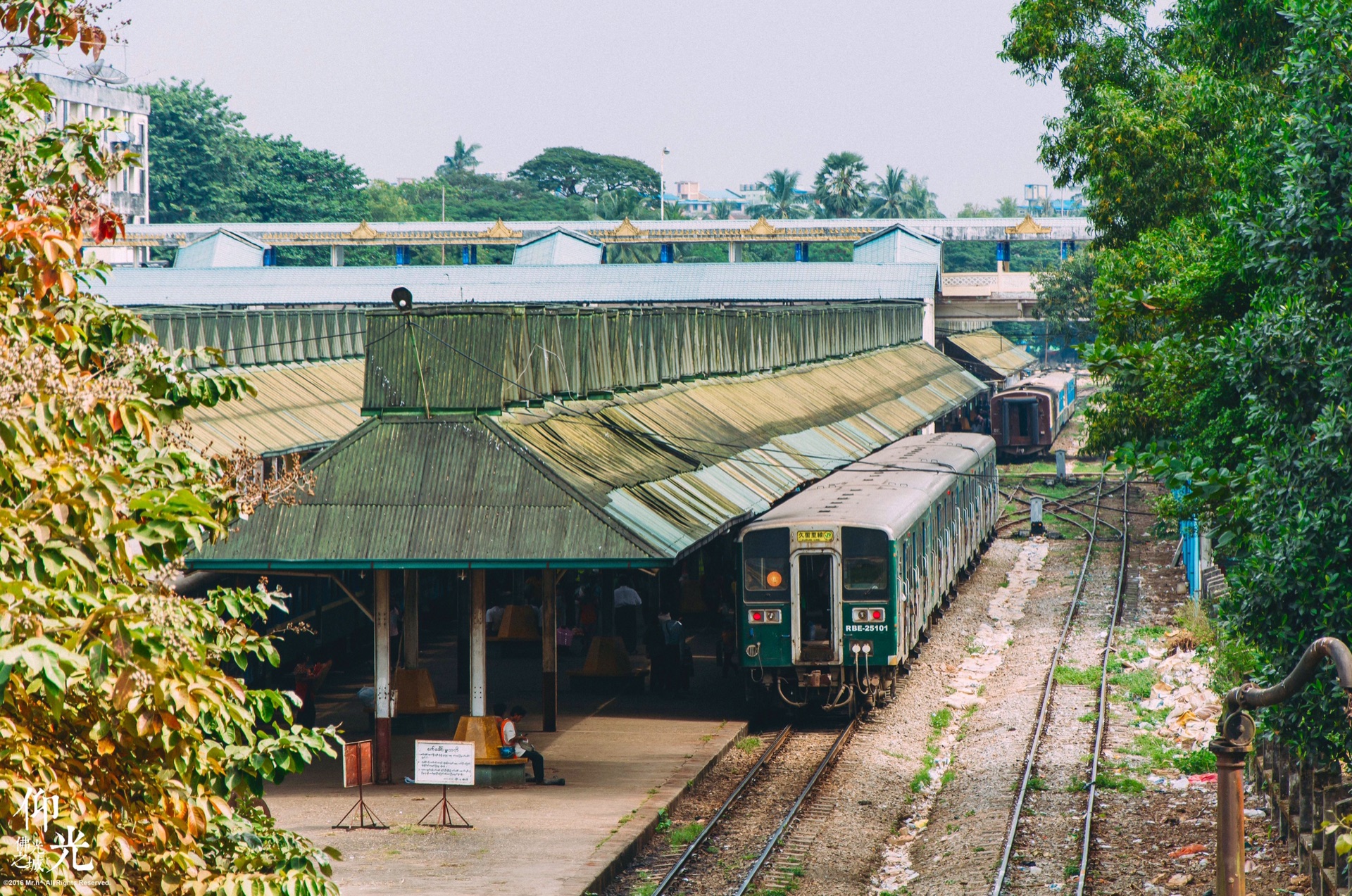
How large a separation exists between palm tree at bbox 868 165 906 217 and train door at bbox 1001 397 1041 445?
74208 mm

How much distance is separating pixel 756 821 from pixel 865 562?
4.91 metres

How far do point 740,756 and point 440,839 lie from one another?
222 inches

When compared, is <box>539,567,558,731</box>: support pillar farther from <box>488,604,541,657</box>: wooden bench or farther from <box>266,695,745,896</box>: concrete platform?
<box>488,604,541,657</box>: wooden bench

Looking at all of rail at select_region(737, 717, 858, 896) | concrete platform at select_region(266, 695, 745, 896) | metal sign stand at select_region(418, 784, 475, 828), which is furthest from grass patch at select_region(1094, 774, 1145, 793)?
metal sign stand at select_region(418, 784, 475, 828)

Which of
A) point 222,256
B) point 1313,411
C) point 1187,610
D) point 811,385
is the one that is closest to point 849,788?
point 1313,411

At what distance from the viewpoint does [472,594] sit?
17.7 meters

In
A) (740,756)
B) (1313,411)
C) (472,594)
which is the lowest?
(740,756)

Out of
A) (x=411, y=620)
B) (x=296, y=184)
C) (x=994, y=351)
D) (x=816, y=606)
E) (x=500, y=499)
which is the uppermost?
(x=296, y=184)

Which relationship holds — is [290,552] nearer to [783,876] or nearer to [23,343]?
[783,876]

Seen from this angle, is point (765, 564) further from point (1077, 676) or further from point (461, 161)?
point (461, 161)

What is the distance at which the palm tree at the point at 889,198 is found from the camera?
12738 centimetres

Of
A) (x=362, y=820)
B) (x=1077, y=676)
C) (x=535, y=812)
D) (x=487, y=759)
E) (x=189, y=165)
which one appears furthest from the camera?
(x=189, y=165)

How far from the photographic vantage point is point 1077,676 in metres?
24.3

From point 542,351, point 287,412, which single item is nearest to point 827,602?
A: point 542,351
